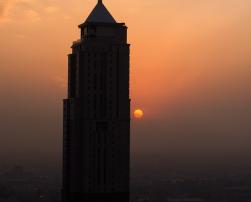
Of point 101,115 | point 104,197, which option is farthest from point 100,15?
point 104,197

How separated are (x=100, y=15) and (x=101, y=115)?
5.10 metres

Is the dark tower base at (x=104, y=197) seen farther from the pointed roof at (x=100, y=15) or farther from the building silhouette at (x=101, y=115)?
the pointed roof at (x=100, y=15)

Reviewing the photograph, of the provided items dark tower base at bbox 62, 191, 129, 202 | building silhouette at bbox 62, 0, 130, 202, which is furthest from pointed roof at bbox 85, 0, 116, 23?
dark tower base at bbox 62, 191, 129, 202

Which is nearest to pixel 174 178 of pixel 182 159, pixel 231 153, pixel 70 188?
pixel 182 159

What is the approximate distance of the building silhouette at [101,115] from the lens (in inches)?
1518

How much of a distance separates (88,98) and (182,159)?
134391mm

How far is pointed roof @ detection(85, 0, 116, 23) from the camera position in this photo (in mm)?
39125

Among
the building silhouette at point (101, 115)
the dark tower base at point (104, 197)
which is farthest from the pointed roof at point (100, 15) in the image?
the dark tower base at point (104, 197)

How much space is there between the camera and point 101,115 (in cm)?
3875

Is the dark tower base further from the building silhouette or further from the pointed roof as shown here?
the pointed roof

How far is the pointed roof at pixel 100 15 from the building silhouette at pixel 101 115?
0.05 meters

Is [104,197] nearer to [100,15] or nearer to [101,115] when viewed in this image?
[101,115]

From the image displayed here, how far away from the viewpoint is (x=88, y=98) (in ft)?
127

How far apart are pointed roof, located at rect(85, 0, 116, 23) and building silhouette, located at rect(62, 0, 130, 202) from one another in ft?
0.17
